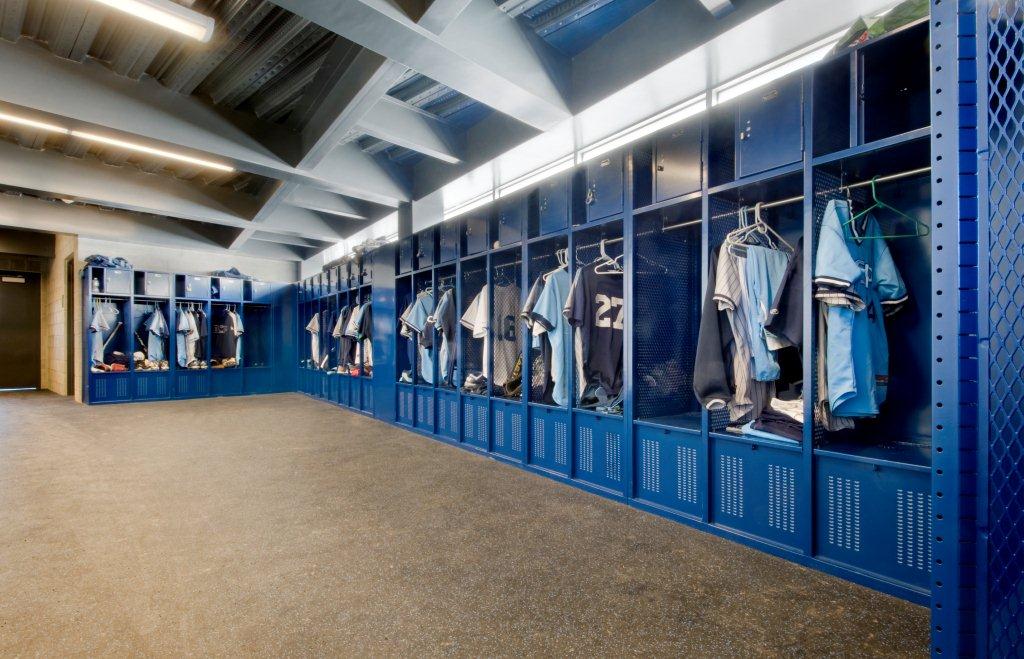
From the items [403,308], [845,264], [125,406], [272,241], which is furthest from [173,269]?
[845,264]

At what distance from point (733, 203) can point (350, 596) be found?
2.83m

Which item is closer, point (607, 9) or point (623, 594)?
point (623, 594)

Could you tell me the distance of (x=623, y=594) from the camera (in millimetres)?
1960

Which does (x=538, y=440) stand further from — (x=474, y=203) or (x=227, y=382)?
(x=227, y=382)

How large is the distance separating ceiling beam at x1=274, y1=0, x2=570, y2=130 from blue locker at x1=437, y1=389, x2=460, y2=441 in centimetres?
271

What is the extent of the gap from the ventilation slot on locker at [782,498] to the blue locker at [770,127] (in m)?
1.52

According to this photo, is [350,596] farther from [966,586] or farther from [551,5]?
[551,5]

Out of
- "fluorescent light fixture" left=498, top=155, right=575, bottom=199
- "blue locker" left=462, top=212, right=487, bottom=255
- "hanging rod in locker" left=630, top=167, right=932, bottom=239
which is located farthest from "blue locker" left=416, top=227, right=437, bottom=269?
"hanging rod in locker" left=630, top=167, right=932, bottom=239

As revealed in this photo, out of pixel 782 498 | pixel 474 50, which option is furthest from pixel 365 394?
pixel 782 498

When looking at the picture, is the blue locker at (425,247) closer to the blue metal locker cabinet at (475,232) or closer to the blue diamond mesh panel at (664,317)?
the blue metal locker cabinet at (475,232)

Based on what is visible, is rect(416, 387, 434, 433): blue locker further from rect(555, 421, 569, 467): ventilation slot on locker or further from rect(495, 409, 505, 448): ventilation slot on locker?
rect(555, 421, 569, 467): ventilation slot on locker

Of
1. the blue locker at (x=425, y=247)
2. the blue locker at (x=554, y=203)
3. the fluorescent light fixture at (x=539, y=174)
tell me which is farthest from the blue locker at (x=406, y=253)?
the blue locker at (x=554, y=203)

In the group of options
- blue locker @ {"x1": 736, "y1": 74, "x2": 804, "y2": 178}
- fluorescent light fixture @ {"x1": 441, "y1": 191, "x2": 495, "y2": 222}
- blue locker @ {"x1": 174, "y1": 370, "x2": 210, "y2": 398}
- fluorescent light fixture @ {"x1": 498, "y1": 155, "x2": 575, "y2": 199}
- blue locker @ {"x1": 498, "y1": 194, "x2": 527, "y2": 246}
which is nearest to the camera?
blue locker @ {"x1": 736, "y1": 74, "x2": 804, "y2": 178}

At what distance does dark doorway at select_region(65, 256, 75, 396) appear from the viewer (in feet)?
27.7
